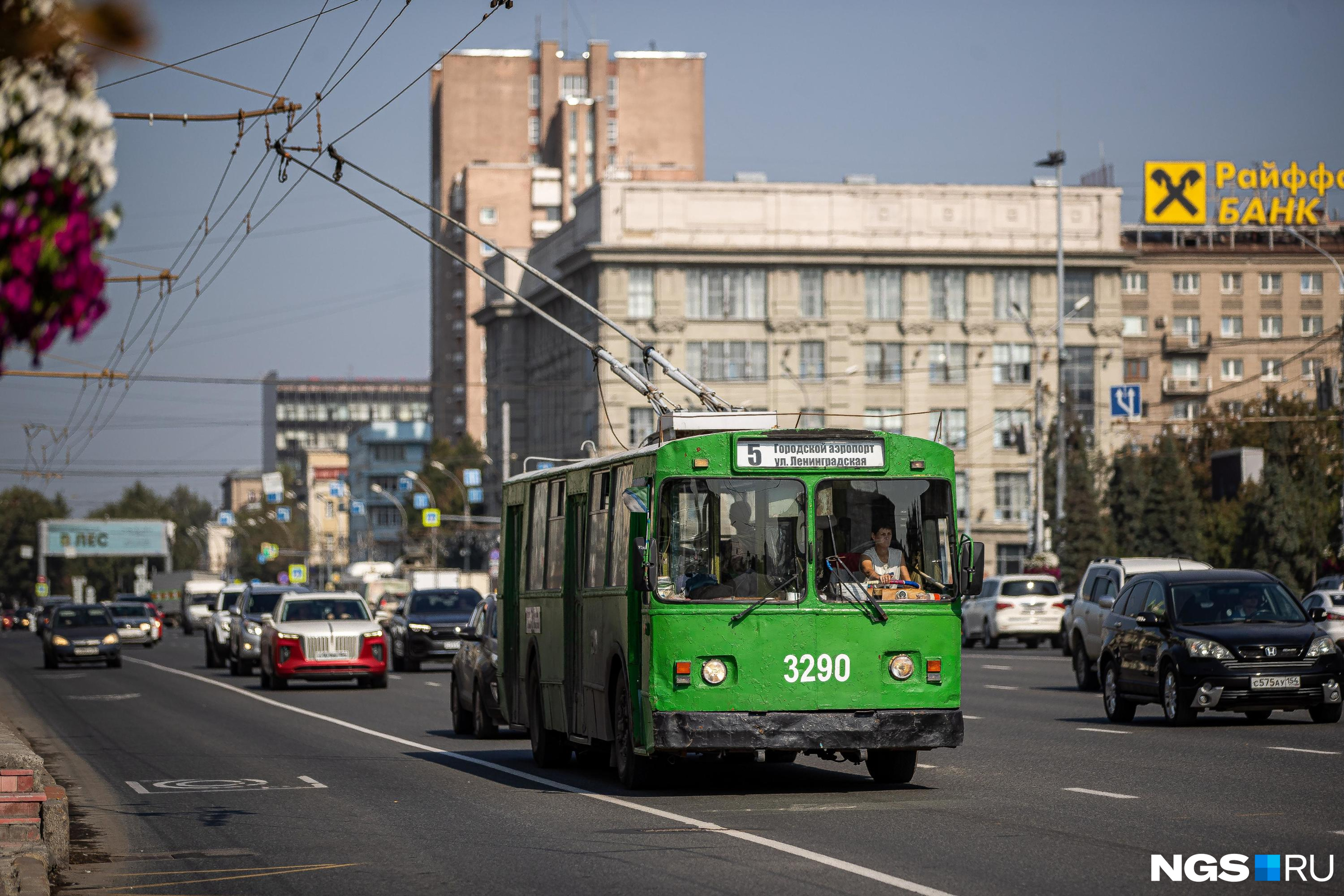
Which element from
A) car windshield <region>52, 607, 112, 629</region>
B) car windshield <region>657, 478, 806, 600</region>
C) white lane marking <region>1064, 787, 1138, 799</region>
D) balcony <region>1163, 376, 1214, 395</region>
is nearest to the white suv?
car windshield <region>52, 607, 112, 629</region>

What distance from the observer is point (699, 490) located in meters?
15.3

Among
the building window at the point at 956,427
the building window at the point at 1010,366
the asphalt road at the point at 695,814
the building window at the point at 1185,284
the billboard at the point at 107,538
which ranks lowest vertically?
the asphalt road at the point at 695,814

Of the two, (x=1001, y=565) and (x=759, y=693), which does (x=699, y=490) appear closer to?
(x=759, y=693)

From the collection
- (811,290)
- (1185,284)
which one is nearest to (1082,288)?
(811,290)

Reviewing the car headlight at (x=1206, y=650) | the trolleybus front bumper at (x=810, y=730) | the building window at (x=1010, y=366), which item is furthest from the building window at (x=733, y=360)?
the trolleybus front bumper at (x=810, y=730)

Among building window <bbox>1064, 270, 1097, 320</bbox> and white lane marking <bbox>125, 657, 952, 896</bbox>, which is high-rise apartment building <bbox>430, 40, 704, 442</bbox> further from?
white lane marking <bbox>125, 657, 952, 896</bbox>

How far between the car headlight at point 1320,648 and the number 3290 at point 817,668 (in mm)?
7979

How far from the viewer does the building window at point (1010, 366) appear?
104 m

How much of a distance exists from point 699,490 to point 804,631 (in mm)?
1279

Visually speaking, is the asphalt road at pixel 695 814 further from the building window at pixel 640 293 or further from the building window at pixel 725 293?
the building window at pixel 725 293

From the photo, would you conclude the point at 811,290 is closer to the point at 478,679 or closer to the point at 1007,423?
the point at 1007,423

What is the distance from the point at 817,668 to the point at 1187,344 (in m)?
116

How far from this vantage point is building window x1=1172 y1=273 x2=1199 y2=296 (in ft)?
419

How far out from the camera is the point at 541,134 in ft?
486
